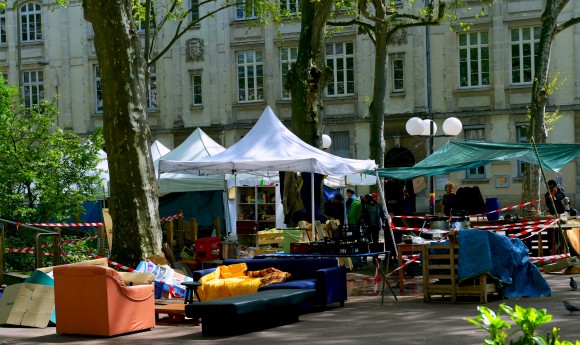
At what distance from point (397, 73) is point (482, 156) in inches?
902

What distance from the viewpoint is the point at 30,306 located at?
1407 centimetres

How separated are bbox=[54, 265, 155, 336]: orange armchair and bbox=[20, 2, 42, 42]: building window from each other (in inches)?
1502

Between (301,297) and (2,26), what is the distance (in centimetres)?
3999

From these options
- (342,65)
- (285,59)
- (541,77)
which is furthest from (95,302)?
(285,59)

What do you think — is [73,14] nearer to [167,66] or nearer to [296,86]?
[167,66]

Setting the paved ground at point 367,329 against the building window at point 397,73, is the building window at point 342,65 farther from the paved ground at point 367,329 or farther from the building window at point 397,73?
the paved ground at point 367,329

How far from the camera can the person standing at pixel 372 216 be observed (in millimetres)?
23531

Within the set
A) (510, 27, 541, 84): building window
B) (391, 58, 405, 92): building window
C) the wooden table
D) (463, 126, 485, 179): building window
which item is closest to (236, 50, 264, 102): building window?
(391, 58, 405, 92): building window

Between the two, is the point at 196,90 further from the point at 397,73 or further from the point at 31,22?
the point at 397,73

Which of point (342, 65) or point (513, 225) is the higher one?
point (342, 65)

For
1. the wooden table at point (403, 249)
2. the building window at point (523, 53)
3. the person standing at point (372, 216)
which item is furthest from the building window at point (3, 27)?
the wooden table at point (403, 249)

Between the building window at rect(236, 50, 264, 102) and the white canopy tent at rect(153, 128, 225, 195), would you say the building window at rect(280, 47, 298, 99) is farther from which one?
the white canopy tent at rect(153, 128, 225, 195)

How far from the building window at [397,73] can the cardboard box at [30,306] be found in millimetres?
30192

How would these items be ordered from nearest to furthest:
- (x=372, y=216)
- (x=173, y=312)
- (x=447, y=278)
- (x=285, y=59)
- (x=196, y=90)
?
(x=173, y=312) < (x=447, y=278) < (x=372, y=216) < (x=285, y=59) < (x=196, y=90)
